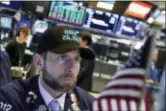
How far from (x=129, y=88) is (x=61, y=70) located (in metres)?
1.32

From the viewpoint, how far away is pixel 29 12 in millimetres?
11008

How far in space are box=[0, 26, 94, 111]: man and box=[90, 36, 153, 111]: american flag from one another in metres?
1.09

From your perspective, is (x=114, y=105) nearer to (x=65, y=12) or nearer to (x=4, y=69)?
(x=4, y=69)

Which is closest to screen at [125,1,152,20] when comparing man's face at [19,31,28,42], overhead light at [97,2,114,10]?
overhead light at [97,2,114,10]

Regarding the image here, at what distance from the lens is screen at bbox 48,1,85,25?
10844 millimetres

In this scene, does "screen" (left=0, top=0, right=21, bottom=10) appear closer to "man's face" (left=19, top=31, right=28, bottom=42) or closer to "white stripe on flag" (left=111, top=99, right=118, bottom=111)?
"man's face" (left=19, top=31, right=28, bottom=42)

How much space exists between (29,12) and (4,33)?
7.62 feet

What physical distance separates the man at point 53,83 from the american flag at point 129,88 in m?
1.09

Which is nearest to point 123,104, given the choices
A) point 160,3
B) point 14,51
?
point 14,51

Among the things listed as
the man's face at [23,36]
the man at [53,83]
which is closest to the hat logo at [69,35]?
the man at [53,83]

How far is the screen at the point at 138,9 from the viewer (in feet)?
41.2

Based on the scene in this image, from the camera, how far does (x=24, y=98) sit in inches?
90.1

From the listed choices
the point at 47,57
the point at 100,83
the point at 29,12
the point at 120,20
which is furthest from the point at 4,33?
the point at 47,57

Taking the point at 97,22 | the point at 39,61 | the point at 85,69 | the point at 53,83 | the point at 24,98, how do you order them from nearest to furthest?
the point at 24,98 → the point at 53,83 → the point at 39,61 → the point at 85,69 → the point at 97,22
